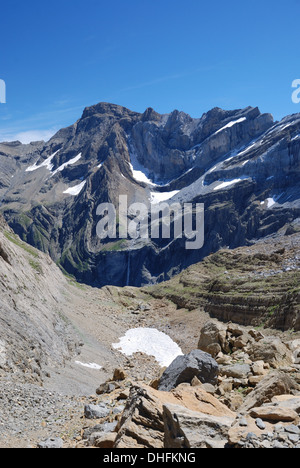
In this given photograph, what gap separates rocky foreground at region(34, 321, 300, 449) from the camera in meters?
8.71

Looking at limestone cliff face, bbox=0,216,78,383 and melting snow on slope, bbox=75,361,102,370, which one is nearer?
limestone cliff face, bbox=0,216,78,383

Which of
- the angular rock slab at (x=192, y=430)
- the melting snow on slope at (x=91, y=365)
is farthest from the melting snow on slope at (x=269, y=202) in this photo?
the angular rock slab at (x=192, y=430)

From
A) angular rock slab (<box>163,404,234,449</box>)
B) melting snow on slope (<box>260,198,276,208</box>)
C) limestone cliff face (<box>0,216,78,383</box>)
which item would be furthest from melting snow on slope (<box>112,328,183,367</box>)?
melting snow on slope (<box>260,198,276,208</box>)

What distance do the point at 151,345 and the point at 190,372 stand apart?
109ft

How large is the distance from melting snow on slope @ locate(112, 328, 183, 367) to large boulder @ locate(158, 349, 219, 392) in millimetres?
24320

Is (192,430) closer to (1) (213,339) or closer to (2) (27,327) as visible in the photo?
(1) (213,339)

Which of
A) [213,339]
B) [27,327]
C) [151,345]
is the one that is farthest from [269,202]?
[27,327]

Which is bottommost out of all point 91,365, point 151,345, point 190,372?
point 151,345

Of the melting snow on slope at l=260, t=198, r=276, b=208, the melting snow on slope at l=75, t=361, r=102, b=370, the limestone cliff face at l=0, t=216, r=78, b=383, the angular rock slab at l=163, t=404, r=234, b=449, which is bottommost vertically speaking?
the melting snow on slope at l=75, t=361, r=102, b=370

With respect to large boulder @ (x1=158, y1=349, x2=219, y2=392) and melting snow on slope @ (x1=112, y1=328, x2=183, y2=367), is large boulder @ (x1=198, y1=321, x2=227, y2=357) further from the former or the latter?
melting snow on slope @ (x1=112, y1=328, x2=183, y2=367)

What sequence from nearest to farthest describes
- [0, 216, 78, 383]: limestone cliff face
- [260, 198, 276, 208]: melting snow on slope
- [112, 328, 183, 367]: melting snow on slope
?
1. [0, 216, 78, 383]: limestone cliff face
2. [112, 328, 183, 367]: melting snow on slope
3. [260, 198, 276, 208]: melting snow on slope

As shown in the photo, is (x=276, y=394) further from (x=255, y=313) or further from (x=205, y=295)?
(x=205, y=295)

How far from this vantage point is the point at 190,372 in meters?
14.6
